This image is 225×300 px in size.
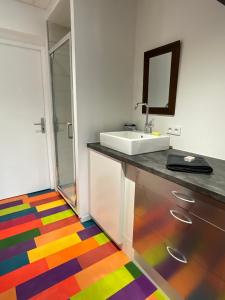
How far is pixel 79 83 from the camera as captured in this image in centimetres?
170

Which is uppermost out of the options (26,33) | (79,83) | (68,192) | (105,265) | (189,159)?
(26,33)

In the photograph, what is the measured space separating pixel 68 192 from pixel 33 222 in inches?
20.6

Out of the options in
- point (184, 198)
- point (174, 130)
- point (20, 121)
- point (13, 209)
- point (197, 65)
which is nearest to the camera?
point (184, 198)

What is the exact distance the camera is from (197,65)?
144cm

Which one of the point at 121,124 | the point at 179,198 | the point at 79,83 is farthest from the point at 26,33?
the point at 179,198

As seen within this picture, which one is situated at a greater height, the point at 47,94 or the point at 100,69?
the point at 100,69

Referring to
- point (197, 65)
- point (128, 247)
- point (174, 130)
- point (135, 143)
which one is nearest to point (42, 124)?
point (135, 143)

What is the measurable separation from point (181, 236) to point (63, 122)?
5.99 ft

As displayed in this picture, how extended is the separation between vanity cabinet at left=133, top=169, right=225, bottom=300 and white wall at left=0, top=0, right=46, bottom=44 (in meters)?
2.08

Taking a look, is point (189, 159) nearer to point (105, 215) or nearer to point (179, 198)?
point (179, 198)

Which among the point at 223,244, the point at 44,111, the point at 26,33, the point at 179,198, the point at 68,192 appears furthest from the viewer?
the point at 44,111

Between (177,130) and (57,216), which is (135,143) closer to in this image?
(177,130)

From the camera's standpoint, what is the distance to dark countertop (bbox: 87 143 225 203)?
879mm

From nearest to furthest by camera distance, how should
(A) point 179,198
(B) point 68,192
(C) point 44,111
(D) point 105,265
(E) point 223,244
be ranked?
(E) point 223,244 < (A) point 179,198 < (D) point 105,265 < (B) point 68,192 < (C) point 44,111
